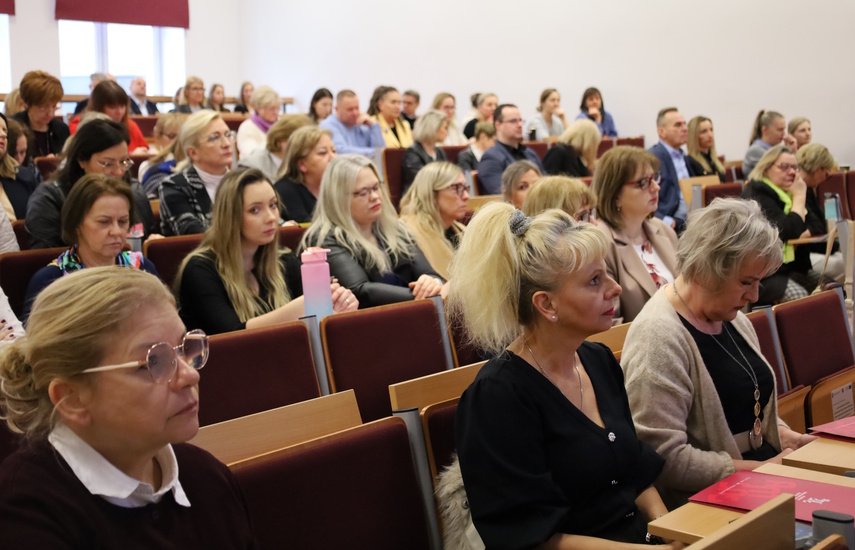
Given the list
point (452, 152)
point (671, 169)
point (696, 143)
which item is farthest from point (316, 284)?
point (696, 143)

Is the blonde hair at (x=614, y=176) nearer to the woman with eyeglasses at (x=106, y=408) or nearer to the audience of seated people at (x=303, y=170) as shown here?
the audience of seated people at (x=303, y=170)

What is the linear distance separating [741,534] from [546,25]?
9.94 meters

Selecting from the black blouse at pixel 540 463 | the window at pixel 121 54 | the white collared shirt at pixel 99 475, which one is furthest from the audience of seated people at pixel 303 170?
the window at pixel 121 54

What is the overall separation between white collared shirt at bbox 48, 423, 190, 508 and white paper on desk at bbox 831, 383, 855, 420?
229 cm

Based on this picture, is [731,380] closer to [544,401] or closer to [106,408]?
[544,401]

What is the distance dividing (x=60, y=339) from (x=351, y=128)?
6.66 metres

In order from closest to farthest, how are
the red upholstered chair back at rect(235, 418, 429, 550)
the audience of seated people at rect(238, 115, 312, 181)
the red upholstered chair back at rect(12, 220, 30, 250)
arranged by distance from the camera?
the red upholstered chair back at rect(235, 418, 429, 550) < the red upholstered chair back at rect(12, 220, 30, 250) < the audience of seated people at rect(238, 115, 312, 181)

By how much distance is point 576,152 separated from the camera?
22.2 feet

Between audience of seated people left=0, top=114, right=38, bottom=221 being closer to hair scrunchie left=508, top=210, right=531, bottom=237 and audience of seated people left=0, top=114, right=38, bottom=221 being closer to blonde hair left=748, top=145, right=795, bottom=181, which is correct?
hair scrunchie left=508, top=210, right=531, bottom=237

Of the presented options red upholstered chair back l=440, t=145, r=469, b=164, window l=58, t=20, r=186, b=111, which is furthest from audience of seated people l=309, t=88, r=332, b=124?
window l=58, t=20, r=186, b=111

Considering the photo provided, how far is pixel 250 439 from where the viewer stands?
1.83 meters

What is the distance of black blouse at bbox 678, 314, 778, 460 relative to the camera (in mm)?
2207

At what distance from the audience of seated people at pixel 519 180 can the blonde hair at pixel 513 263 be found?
2378 mm

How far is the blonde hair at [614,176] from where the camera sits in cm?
335
